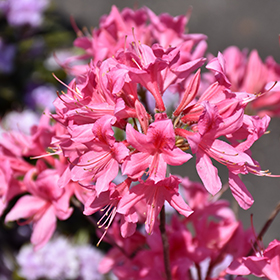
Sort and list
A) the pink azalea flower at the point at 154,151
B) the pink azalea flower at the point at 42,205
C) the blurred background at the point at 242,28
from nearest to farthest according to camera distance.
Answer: the pink azalea flower at the point at 154,151
the pink azalea flower at the point at 42,205
the blurred background at the point at 242,28

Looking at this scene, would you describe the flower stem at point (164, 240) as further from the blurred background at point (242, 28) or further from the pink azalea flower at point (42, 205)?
the blurred background at point (242, 28)

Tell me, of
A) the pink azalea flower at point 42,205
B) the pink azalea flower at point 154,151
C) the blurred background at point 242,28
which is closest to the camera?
the pink azalea flower at point 154,151

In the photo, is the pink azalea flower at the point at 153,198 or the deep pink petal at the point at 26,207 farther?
the deep pink petal at the point at 26,207

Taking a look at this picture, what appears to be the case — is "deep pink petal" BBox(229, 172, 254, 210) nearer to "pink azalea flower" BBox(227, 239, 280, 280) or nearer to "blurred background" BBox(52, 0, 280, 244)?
"pink azalea flower" BBox(227, 239, 280, 280)

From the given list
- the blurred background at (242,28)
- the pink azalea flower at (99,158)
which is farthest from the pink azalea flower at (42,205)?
the blurred background at (242,28)

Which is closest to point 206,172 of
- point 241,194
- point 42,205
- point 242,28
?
point 241,194

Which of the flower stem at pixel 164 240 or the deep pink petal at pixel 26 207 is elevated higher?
the flower stem at pixel 164 240

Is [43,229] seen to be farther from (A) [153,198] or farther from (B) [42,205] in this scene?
(A) [153,198]

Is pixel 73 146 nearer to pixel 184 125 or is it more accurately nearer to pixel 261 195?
pixel 184 125
